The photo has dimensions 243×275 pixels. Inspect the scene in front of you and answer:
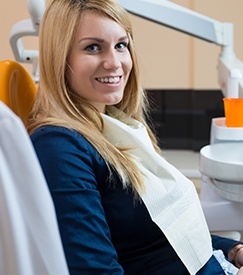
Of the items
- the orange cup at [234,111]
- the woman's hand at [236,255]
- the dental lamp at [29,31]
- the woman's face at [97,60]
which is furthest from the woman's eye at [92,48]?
the woman's hand at [236,255]

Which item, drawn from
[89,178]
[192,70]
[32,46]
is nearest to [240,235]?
[89,178]

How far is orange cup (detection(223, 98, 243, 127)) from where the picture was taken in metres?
1.28

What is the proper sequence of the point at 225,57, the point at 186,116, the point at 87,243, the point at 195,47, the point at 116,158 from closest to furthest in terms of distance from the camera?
the point at 87,243
the point at 116,158
the point at 225,57
the point at 195,47
the point at 186,116

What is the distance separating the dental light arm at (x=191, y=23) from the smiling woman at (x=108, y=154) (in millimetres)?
330

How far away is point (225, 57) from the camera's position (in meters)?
1.63

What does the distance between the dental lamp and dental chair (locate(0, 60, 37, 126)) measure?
0.67 ft

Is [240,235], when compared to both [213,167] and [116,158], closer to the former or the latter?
[213,167]

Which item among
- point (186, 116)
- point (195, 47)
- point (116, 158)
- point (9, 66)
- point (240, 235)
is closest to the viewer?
point (116, 158)

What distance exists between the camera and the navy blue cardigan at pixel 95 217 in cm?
83

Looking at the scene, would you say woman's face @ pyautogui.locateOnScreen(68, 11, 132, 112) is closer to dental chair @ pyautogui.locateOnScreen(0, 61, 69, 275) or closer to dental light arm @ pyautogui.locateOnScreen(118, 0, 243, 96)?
dental light arm @ pyautogui.locateOnScreen(118, 0, 243, 96)

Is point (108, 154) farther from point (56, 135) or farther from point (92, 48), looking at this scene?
point (92, 48)

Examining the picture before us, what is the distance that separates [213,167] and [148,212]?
Answer: 9.5 inches

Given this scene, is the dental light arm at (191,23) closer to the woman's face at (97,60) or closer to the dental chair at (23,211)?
the woman's face at (97,60)

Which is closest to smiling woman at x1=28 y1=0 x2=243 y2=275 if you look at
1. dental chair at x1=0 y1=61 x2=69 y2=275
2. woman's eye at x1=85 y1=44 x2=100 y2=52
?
woman's eye at x1=85 y1=44 x2=100 y2=52
